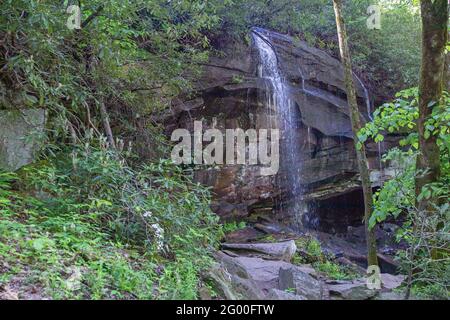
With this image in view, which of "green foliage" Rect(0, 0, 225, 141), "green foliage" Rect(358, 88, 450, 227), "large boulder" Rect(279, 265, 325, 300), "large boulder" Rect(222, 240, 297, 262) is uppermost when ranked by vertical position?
Answer: "green foliage" Rect(0, 0, 225, 141)

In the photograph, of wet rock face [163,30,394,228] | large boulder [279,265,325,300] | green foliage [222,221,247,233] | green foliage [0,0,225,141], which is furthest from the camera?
wet rock face [163,30,394,228]

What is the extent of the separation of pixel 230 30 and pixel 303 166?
181 inches

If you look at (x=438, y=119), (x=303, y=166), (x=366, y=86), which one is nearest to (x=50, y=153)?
(x=438, y=119)

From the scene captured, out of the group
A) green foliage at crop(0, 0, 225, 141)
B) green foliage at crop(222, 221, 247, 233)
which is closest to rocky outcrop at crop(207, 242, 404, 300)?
green foliage at crop(0, 0, 225, 141)

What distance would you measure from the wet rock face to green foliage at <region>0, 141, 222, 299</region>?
231 inches

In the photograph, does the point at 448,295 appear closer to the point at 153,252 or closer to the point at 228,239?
the point at 153,252

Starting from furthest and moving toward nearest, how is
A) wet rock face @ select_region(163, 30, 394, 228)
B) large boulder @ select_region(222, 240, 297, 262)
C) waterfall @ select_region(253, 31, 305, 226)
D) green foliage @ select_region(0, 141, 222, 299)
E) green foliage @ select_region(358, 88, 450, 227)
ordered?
waterfall @ select_region(253, 31, 305, 226) < wet rock face @ select_region(163, 30, 394, 228) < large boulder @ select_region(222, 240, 297, 262) < green foliage @ select_region(358, 88, 450, 227) < green foliage @ select_region(0, 141, 222, 299)

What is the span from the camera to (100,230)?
4703 mm

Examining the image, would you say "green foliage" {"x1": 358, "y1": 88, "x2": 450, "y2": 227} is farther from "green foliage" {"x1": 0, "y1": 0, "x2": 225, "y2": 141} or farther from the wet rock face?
the wet rock face

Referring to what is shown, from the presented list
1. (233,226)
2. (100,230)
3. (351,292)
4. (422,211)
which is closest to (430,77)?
(422,211)

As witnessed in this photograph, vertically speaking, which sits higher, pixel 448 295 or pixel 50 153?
pixel 50 153

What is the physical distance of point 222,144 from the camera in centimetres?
1190

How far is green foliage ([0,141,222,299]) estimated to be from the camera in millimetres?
3512

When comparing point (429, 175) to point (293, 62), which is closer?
point (429, 175)
